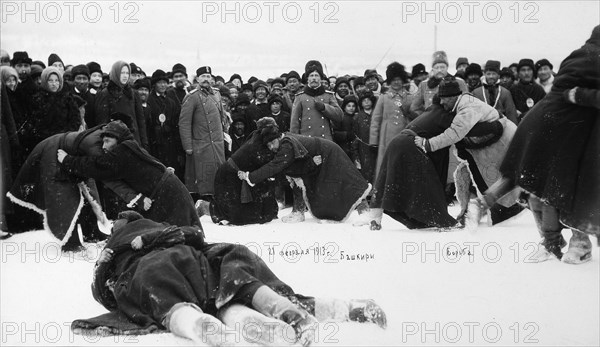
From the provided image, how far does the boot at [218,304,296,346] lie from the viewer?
3.42 meters

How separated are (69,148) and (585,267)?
4.05 metres

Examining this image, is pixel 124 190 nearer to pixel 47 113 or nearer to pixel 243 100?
pixel 47 113

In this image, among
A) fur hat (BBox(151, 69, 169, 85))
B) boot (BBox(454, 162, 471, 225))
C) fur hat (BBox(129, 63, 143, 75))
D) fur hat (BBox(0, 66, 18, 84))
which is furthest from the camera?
fur hat (BBox(129, 63, 143, 75))

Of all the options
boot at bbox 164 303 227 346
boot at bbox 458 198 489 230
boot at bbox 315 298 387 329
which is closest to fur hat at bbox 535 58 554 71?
boot at bbox 458 198 489 230

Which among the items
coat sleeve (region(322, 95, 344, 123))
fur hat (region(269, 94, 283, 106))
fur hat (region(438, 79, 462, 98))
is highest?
fur hat (region(438, 79, 462, 98))

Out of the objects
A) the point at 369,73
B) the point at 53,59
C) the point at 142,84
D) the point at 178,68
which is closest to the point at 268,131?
the point at 178,68

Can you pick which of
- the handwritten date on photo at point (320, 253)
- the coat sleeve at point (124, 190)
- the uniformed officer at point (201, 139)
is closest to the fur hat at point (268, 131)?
the uniformed officer at point (201, 139)

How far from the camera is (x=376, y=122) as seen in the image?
8.26 metres

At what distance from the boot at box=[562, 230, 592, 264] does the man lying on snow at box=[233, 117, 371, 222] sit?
9.15ft

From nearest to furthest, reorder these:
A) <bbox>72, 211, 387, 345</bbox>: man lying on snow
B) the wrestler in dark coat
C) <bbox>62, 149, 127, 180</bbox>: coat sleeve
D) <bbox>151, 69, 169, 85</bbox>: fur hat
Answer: <bbox>72, 211, 387, 345</bbox>: man lying on snow
<bbox>62, 149, 127, 180</bbox>: coat sleeve
the wrestler in dark coat
<bbox>151, 69, 169, 85</bbox>: fur hat

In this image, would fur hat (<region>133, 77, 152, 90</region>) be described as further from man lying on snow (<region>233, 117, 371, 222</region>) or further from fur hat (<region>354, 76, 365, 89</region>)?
fur hat (<region>354, 76, 365, 89</region>)

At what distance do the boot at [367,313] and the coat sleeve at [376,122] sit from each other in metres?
4.60

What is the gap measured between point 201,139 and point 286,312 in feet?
17.2

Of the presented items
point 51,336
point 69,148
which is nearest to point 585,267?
point 51,336
